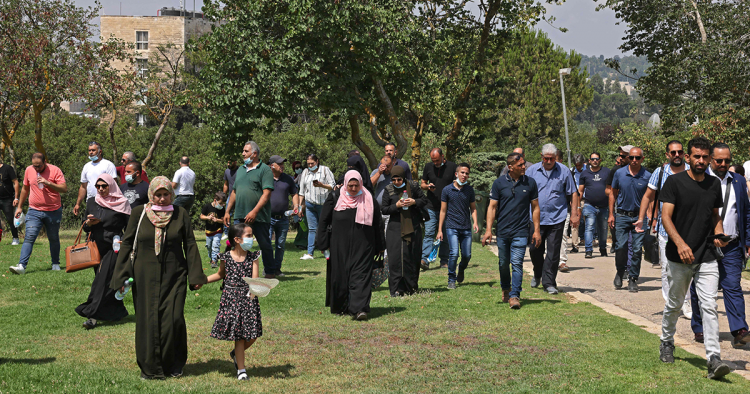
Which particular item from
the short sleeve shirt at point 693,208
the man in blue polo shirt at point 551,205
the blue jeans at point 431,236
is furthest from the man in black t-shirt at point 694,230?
the blue jeans at point 431,236

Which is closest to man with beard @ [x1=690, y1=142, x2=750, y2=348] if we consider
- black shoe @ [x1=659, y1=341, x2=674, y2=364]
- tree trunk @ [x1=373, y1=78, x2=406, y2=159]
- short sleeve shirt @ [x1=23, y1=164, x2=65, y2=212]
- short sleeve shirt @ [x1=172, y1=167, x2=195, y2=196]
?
black shoe @ [x1=659, y1=341, x2=674, y2=364]

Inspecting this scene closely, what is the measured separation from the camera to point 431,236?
13578mm

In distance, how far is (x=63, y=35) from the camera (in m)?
25.4

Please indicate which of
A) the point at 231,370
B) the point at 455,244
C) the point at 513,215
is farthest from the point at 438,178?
the point at 231,370

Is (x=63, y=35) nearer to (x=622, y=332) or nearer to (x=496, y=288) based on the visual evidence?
(x=496, y=288)

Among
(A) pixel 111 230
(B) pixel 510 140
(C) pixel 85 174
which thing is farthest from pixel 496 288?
(B) pixel 510 140

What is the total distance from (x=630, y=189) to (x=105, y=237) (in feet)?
24.7

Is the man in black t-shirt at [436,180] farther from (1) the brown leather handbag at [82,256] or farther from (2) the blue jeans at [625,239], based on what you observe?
(1) the brown leather handbag at [82,256]

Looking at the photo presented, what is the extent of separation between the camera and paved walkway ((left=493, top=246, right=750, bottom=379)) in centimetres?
732

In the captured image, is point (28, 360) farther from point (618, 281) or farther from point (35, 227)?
point (618, 281)

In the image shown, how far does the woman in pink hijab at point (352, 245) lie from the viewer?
905 centimetres

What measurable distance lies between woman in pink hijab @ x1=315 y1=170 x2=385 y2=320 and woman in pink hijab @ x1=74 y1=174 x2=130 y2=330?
2.47m

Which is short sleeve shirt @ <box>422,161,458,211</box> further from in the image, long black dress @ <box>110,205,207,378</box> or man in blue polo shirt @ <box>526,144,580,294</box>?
long black dress @ <box>110,205,207,378</box>

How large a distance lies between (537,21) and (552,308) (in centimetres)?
1391
